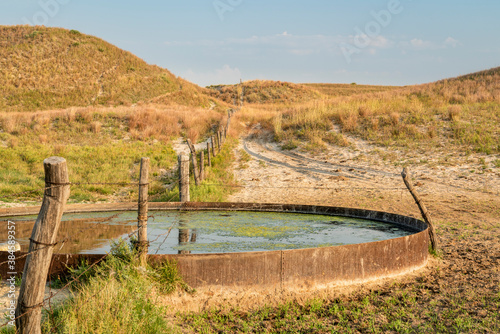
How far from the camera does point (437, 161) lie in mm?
Result: 15953

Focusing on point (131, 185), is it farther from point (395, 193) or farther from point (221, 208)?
point (395, 193)

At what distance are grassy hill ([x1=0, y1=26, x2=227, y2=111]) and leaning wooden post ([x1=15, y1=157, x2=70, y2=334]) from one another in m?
41.6

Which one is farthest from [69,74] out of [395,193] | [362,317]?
[362,317]

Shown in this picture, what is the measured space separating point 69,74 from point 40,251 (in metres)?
49.9

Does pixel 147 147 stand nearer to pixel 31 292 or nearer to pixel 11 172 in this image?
pixel 11 172

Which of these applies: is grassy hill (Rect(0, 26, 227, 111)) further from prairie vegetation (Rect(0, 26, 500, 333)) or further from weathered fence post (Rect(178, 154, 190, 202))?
weathered fence post (Rect(178, 154, 190, 202))

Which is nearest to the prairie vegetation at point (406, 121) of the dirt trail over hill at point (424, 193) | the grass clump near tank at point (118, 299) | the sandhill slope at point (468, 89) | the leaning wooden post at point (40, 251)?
the sandhill slope at point (468, 89)

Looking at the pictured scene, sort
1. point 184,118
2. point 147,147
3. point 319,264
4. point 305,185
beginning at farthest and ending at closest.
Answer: point 184,118, point 147,147, point 305,185, point 319,264

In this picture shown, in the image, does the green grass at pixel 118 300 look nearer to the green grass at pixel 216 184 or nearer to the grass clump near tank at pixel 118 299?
the grass clump near tank at pixel 118 299

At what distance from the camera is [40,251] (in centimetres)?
334

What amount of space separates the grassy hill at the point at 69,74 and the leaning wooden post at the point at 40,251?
4160cm

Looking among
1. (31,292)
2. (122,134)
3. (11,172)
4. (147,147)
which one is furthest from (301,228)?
(122,134)

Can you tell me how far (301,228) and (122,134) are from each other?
18.1m

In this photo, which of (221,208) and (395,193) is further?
(395,193)
